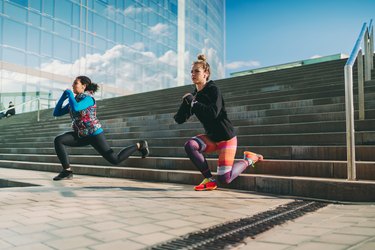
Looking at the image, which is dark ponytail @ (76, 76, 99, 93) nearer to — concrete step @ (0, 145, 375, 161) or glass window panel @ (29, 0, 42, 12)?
concrete step @ (0, 145, 375, 161)

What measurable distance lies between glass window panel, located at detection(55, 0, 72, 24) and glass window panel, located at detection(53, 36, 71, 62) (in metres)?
1.56

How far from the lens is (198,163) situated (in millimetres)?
4574

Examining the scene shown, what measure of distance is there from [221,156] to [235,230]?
1.80 m

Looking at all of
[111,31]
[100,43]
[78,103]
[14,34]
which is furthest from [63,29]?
[78,103]

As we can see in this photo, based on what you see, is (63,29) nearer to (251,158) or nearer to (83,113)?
(83,113)

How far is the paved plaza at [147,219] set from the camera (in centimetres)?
234

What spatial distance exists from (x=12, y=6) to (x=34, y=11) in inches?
62.0

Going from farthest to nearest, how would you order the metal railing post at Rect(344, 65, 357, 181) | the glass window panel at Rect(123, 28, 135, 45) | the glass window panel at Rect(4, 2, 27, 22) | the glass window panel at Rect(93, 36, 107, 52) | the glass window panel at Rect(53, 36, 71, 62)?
the glass window panel at Rect(123, 28, 135, 45) → the glass window panel at Rect(93, 36, 107, 52) → the glass window panel at Rect(53, 36, 71, 62) → the glass window panel at Rect(4, 2, 27, 22) → the metal railing post at Rect(344, 65, 357, 181)

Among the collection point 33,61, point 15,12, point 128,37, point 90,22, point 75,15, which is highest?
point 75,15

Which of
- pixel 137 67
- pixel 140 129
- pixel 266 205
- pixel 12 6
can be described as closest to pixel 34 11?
pixel 12 6

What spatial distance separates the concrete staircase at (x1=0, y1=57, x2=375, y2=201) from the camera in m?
4.26

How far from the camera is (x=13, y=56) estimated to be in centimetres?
2294

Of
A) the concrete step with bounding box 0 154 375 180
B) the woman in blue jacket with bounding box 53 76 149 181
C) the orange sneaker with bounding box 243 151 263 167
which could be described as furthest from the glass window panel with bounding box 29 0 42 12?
the orange sneaker with bounding box 243 151 263 167

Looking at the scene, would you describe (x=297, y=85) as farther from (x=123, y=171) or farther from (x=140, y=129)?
(x=123, y=171)
